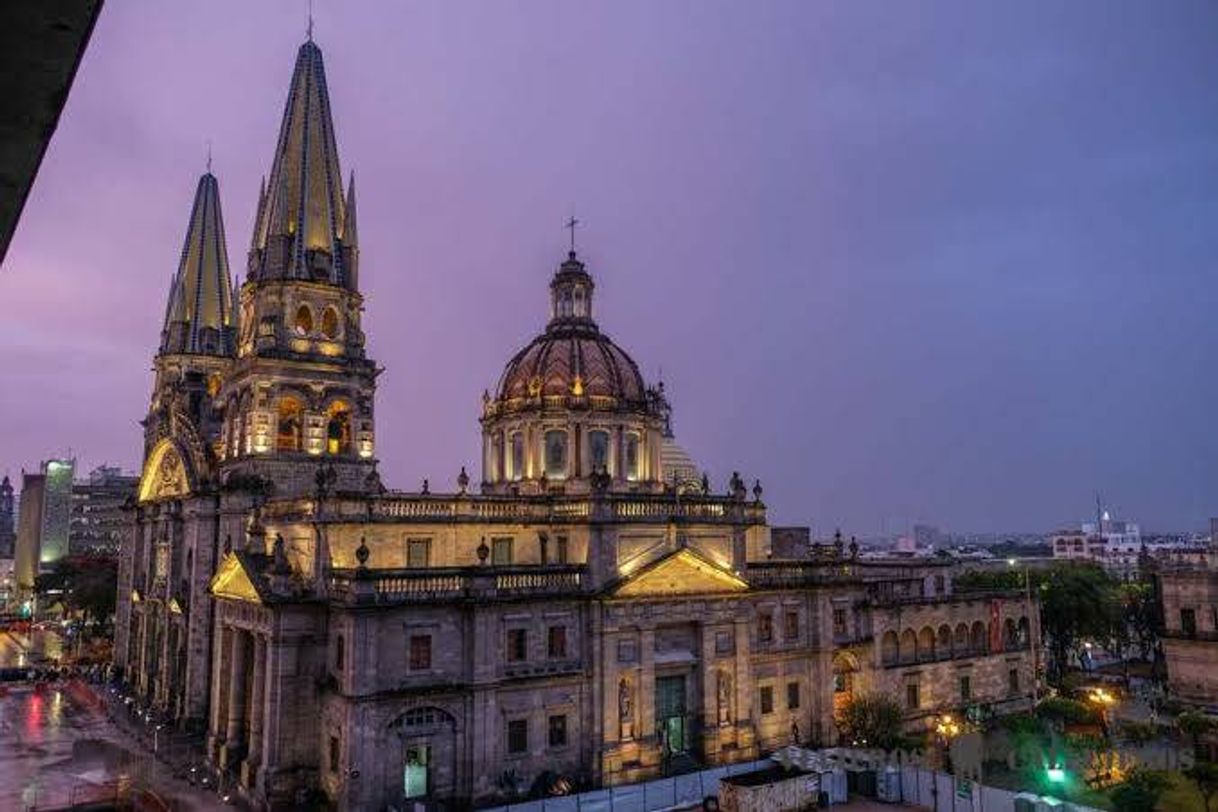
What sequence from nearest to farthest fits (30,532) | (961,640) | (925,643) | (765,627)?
(765,627) → (925,643) → (961,640) → (30,532)

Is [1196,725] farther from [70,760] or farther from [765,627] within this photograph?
[70,760]

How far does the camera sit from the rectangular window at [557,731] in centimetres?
3788

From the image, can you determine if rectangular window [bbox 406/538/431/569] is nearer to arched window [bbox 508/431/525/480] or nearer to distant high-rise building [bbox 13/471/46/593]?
arched window [bbox 508/431/525/480]

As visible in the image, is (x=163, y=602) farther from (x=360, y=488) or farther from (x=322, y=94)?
(x=322, y=94)

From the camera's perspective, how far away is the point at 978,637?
55.2 m

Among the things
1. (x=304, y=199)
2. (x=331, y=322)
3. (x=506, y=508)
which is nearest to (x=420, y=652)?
(x=506, y=508)

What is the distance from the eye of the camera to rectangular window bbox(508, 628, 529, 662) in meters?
37.4

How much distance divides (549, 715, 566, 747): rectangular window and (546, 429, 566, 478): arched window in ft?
55.5

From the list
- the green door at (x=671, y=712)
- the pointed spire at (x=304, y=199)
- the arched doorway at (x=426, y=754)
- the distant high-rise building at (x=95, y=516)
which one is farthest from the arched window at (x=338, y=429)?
the distant high-rise building at (x=95, y=516)

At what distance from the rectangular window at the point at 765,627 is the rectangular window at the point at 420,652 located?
1731cm

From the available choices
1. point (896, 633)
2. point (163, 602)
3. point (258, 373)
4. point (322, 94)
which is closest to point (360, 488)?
point (258, 373)

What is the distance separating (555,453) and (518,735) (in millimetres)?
18924

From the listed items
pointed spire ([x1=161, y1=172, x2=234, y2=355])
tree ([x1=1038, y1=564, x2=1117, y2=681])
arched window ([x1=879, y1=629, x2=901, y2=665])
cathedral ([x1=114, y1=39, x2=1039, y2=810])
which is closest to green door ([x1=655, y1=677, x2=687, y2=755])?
cathedral ([x1=114, y1=39, x2=1039, y2=810])

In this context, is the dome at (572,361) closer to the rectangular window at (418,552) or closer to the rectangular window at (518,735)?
the rectangular window at (418,552)
